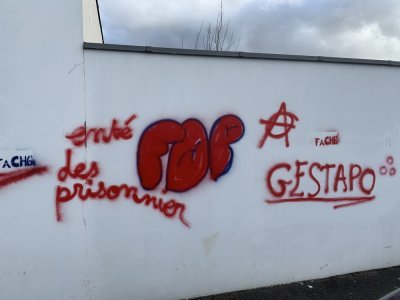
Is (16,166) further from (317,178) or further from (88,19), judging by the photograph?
(317,178)

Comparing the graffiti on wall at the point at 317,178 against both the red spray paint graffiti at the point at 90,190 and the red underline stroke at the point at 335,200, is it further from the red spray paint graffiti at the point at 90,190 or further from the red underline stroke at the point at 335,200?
the red spray paint graffiti at the point at 90,190

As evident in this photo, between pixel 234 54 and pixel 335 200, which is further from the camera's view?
pixel 335 200

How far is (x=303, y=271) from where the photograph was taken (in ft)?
15.1

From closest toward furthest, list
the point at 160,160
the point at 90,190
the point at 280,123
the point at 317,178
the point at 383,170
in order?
the point at 90,190, the point at 160,160, the point at 280,123, the point at 317,178, the point at 383,170

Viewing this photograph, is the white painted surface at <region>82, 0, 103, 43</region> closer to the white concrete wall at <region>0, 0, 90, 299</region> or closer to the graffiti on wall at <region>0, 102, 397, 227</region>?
the white concrete wall at <region>0, 0, 90, 299</region>

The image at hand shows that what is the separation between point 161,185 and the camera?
12.9 feet

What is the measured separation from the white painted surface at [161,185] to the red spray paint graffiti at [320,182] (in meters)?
0.08

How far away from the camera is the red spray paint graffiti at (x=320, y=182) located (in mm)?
4402

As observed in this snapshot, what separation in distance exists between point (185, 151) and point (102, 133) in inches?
33.6

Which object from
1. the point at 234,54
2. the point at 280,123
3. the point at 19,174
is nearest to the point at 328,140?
the point at 280,123

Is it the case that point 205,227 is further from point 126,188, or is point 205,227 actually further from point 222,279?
point 126,188

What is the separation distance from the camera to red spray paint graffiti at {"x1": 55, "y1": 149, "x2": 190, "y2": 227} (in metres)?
3.64

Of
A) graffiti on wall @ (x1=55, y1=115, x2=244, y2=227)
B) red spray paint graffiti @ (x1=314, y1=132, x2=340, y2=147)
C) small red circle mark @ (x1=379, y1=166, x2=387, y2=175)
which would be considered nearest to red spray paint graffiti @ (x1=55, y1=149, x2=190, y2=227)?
graffiti on wall @ (x1=55, y1=115, x2=244, y2=227)

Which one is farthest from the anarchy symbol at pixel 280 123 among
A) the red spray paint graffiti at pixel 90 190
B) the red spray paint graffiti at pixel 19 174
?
the red spray paint graffiti at pixel 19 174
